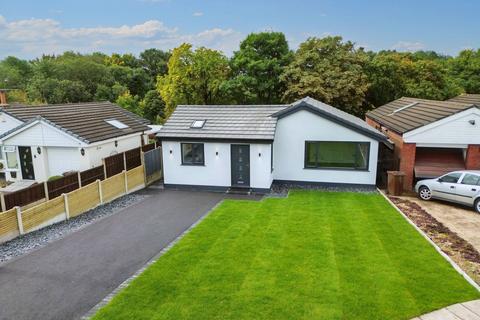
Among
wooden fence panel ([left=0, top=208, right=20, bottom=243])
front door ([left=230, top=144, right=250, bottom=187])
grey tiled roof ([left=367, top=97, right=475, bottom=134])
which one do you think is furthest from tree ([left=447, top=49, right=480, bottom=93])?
wooden fence panel ([left=0, top=208, right=20, bottom=243])

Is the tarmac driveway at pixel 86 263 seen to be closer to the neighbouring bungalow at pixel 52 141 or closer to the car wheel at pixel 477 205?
the neighbouring bungalow at pixel 52 141

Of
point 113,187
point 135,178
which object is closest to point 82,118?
point 135,178

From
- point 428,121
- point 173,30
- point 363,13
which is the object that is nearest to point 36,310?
point 428,121

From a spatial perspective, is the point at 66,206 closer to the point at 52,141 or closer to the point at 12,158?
the point at 52,141

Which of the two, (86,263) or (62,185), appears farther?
(62,185)

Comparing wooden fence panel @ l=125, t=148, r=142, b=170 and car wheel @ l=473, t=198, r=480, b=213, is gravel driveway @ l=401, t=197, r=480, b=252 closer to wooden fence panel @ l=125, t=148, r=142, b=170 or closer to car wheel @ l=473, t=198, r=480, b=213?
car wheel @ l=473, t=198, r=480, b=213

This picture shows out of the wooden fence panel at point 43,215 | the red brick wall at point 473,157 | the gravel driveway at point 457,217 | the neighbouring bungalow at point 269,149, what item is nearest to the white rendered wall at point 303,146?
the neighbouring bungalow at point 269,149

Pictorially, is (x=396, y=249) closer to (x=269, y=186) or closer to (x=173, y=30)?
(x=269, y=186)
